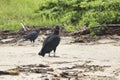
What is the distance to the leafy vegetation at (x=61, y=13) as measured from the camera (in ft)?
64.1

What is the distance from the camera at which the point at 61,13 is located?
23578mm

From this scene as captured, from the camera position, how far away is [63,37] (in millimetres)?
18359

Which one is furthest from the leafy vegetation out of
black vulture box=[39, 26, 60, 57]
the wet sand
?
black vulture box=[39, 26, 60, 57]

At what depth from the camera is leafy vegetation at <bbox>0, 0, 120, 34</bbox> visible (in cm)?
1955

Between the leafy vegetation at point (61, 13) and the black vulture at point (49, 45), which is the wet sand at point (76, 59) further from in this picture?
the leafy vegetation at point (61, 13)

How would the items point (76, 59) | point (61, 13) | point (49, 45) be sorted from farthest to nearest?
point (61, 13)
point (49, 45)
point (76, 59)

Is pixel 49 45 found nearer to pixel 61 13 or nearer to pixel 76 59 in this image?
pixel 76 59

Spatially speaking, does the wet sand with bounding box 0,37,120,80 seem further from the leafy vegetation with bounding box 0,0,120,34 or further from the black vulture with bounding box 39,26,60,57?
the leafy vegetation with bounding box 0,0,120,34

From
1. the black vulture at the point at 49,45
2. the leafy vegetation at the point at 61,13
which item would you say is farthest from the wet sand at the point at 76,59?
the leafy vegetation at the point at 61,13

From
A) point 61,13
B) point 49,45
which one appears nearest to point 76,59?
point 49,45

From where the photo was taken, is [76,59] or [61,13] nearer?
[76,59]

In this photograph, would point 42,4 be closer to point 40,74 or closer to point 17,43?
point 17,43

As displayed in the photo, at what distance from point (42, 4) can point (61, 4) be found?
139cm

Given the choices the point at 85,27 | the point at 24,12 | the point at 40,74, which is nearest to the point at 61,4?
the point at 24,12
